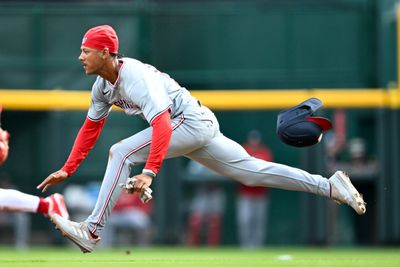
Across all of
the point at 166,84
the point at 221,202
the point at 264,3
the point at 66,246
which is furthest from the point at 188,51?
the point at 166,84

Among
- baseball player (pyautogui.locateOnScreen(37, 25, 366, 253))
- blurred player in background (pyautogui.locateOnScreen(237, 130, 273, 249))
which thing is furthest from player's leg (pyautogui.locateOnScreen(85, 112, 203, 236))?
blurred player in background (pyautogui.locateOnScreen(237, 130, 273, 249))

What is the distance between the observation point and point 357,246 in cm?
1472

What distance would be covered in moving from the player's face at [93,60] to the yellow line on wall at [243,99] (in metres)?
7.28

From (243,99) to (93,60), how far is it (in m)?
7.90

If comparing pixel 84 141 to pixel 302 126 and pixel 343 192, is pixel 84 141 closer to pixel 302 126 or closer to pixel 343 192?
pixel 302 126

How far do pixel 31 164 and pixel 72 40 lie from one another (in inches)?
90.2

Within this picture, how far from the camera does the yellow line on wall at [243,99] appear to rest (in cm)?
1473

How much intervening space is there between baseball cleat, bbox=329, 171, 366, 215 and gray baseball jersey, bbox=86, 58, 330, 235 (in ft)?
0.20

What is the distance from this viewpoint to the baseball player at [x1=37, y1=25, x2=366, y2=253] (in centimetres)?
720

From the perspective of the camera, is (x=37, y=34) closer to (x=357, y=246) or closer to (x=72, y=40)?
(x=72, y=40)

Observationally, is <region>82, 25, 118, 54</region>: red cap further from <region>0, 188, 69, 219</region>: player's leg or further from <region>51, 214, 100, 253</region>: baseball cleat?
<region>0, 188, 69, 219</region>: player's leg

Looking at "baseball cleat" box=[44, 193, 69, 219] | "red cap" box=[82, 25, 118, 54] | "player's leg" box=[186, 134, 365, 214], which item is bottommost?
"baseball cleat" box=[44, 193, 69, 219]

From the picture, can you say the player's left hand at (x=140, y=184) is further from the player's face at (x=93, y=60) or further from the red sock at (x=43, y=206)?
the red sock at (x=43, y=206)

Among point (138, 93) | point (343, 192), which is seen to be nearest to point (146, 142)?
point (138, 93)
